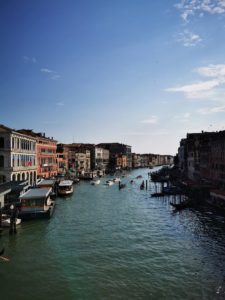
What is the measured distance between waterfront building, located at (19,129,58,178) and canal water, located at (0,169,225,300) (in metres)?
41.2

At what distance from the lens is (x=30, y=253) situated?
25.8 metres

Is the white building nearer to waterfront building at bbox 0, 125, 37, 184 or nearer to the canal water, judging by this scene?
waterfront building at bbox 0, 125, 37, 184

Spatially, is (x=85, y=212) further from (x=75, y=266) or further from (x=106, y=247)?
(x=75, y=266)

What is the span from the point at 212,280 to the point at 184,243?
8188 millimetres

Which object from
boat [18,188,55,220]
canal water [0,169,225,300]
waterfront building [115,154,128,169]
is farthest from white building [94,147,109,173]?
canal water [0,169,225,300]

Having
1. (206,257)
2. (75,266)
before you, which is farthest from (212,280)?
(75,266)

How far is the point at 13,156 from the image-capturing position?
56812 millimetres

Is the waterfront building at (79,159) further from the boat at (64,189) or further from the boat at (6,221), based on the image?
the boat at (6,221)

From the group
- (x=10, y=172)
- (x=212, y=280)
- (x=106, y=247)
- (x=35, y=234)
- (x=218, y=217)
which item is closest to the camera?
(x=212, y=280)

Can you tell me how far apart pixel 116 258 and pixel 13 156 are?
37.8m

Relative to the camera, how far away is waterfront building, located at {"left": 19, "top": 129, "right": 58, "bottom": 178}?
80.0 metres

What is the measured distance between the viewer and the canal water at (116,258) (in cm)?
1908

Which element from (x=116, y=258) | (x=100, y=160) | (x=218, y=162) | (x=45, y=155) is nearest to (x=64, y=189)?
(x=45, y=155)

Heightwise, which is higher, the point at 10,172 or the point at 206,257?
the point at 10,172
